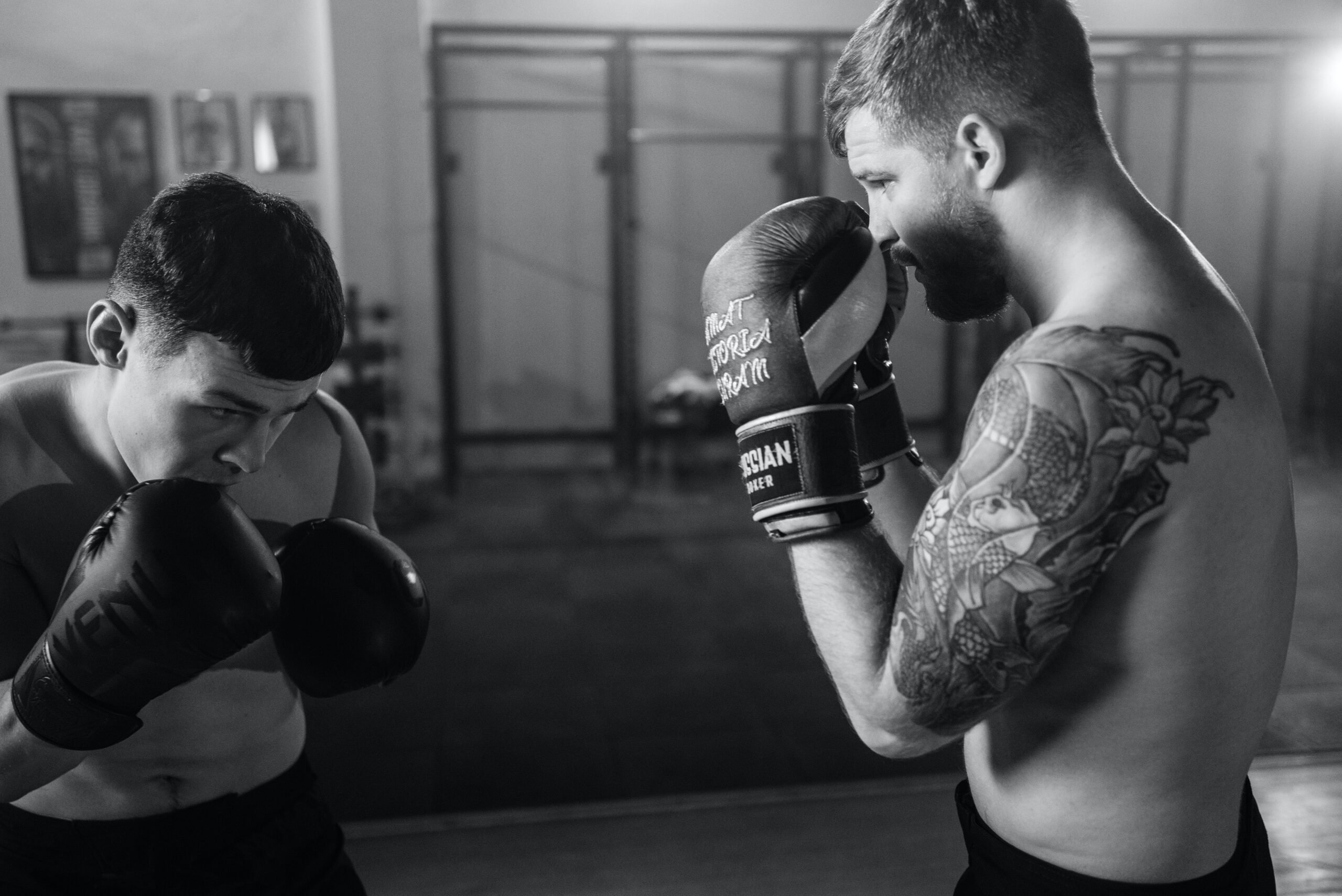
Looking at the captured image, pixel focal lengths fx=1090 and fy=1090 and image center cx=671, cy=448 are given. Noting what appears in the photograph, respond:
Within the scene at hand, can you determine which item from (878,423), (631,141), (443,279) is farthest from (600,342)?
(878,423)

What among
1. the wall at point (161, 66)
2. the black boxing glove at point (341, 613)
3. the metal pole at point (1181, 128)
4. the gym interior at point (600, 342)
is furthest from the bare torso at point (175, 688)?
the metal pole at point (1181, 128)

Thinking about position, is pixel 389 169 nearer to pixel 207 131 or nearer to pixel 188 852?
pixel 207 131

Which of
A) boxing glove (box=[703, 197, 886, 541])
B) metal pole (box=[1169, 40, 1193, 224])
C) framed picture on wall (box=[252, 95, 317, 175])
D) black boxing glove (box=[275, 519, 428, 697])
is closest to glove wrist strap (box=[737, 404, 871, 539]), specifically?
boxing glove (box=[703, 197, 886, 541])

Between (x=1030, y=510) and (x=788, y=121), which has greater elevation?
(x=788, y=121)

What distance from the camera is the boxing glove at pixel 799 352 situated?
0.94 metres

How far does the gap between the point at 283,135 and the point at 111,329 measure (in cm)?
438

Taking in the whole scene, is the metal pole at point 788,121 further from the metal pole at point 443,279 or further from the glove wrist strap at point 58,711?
the glove wrist strap at point 58,711

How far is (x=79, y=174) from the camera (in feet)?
16.0

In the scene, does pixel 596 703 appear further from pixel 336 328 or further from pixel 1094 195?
pixel 1094 195

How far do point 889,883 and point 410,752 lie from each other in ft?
3.96

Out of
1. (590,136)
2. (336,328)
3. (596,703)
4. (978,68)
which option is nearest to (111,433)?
(336,328)

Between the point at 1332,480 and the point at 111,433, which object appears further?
the point at 1332,480

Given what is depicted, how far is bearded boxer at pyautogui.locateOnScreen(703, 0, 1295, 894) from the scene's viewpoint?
0.83m

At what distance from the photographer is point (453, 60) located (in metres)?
5.66
